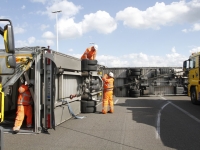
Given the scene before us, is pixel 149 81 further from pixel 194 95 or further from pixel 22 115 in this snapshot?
pixel 22 115

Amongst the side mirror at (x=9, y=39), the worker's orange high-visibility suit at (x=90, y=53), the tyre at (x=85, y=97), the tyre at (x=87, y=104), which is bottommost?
the tyre at (x=87, y=104)

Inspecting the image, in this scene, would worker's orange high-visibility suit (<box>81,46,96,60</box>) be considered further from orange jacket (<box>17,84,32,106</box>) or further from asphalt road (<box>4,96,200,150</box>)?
orange jacket (<box>17,84,32,106</box>)

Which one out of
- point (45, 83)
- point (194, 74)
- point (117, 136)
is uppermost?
point (194, 74)

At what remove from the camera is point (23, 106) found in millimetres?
7371

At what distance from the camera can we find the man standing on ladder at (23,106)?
7242 millimetres

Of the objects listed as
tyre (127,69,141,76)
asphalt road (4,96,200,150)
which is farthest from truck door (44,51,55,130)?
tyre (127,69,141,76)

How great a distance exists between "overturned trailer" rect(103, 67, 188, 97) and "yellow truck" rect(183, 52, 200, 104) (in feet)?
20.0

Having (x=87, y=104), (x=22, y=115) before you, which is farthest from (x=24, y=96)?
(x=87, y=104)

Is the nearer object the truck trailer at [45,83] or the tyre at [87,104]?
the truck trailer at [45,83]

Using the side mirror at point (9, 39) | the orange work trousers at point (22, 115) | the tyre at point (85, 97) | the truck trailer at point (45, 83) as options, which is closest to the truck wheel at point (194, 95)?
the tyre at point (85, 97)

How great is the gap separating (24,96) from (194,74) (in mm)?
9695

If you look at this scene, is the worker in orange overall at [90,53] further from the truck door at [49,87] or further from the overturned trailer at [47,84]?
the truck door at [49,87]

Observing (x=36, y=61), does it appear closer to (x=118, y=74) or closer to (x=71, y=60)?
(x=71, y=60)

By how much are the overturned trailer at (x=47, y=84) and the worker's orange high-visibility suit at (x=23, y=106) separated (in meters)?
0.18
